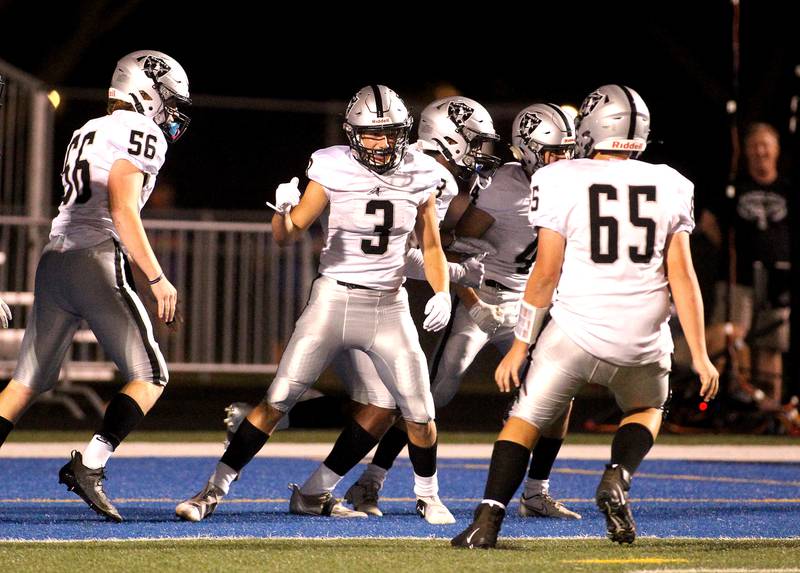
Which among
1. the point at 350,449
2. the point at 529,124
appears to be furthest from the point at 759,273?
the point at 350,449

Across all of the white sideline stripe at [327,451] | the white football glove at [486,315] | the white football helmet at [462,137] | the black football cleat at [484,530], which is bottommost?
the white sideline stripe at [327,451]

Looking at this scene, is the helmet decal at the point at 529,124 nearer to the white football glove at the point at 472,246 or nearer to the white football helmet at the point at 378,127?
the white football glove at the point at 472,246

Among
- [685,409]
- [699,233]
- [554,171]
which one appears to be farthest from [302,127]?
[554,171]

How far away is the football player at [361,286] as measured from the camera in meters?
7.02

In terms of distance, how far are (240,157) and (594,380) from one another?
43.9ft

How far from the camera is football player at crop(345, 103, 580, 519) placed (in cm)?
783

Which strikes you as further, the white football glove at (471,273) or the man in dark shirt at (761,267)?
the man in dark shirt at (761,267)

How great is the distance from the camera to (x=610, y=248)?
6.10 meters

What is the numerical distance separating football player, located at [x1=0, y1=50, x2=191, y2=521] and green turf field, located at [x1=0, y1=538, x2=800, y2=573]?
0.88 m

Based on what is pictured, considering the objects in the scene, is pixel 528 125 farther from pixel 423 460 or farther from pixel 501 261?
pixel 423 460

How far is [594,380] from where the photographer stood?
20.3 ft

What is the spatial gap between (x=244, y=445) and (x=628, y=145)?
210 centimetres

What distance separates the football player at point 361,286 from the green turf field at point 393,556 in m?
0.78

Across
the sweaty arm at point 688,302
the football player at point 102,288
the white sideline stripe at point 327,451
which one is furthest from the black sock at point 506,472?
the white sideline stripe at point 327,451
